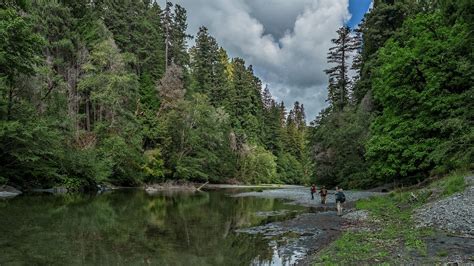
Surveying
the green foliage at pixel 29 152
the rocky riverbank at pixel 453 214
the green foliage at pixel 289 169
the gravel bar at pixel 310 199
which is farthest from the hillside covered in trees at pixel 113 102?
the rocky riverbank at pixel 453 214

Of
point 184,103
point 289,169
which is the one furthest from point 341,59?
point 289,169

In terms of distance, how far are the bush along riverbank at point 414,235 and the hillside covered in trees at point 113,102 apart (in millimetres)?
21828

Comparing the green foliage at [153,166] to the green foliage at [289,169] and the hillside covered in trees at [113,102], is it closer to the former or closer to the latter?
the hillside covered in trees at [113,102]

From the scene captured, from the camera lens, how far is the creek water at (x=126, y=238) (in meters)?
11.1

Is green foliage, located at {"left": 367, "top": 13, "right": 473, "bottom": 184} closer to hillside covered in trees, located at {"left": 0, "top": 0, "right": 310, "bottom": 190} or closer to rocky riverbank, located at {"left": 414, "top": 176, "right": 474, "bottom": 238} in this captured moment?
rocky riverbank, located at {"left": 414, "top": 176, "right": 474, "bottom": 238}

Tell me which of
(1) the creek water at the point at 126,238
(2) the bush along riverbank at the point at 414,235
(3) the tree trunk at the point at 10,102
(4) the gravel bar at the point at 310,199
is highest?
(3) the tree trunk at the point at 10,102

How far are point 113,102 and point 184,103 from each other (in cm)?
1258

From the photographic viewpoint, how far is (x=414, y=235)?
11.7 metres

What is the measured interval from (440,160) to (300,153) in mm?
83354

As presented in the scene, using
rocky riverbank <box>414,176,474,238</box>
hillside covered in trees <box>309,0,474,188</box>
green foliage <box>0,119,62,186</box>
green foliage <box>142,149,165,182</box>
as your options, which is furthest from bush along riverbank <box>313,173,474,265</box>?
green foliage <box>142,149,165,182</box>

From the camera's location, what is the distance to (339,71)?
169ft

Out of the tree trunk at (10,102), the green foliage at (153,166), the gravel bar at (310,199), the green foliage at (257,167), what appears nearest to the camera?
the tree trunk at (10,102)

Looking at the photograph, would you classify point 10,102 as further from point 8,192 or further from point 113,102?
point 113,102

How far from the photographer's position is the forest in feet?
83.0
